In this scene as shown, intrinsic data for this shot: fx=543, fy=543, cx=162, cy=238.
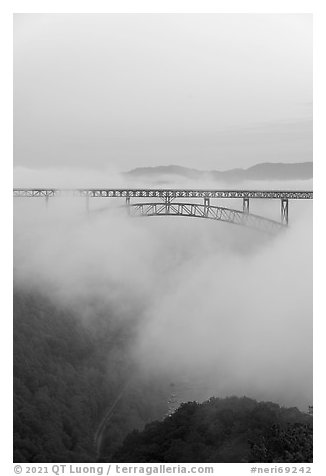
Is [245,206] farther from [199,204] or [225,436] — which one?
[225,436]

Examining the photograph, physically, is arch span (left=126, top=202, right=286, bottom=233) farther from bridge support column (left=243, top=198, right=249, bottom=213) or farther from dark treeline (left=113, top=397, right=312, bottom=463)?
dark treeline (left=113, top=397, right=312, bottom=463)

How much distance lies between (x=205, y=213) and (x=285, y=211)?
173 centimetres

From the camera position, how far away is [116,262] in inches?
459

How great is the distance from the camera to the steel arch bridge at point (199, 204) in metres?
11.4

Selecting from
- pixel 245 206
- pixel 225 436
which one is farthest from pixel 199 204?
pixel 225 436

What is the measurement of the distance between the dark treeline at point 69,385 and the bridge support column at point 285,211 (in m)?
3.98

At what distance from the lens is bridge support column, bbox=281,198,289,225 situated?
11570 millimetres

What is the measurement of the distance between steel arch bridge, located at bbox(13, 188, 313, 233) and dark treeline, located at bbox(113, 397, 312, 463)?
4.17 m

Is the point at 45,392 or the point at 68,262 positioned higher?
the point at 68,262

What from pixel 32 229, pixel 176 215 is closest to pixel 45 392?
pixel 32 229
